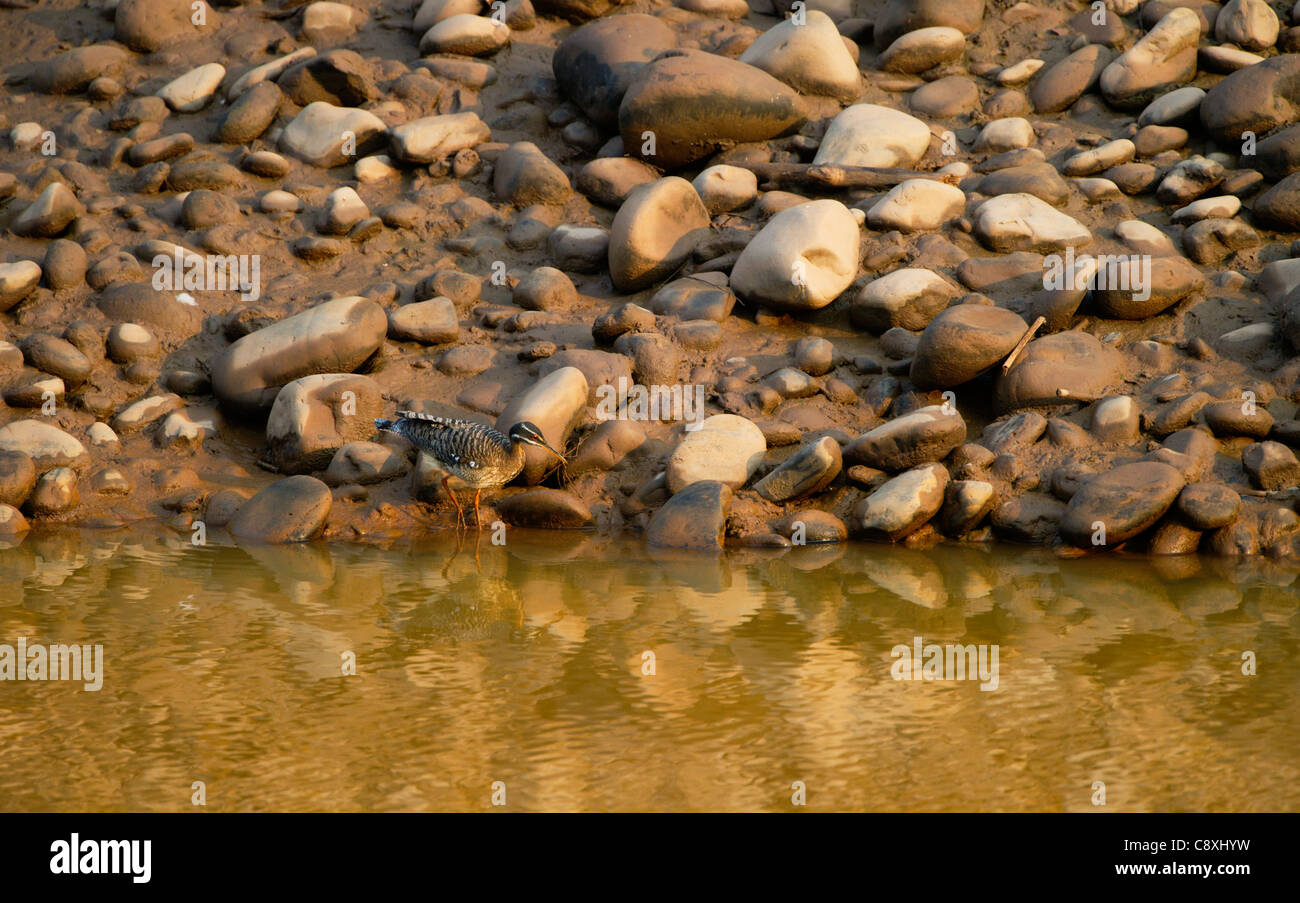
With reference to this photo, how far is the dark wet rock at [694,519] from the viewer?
719 cm

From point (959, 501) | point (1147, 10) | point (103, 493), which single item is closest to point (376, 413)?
point (103, 493)

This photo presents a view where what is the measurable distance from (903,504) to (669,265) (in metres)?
2.90

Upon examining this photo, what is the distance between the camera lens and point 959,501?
7.21m

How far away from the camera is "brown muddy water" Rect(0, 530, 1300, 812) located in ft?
12.9

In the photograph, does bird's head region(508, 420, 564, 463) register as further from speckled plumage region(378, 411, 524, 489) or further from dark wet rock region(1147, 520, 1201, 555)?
dark wet rock region(1147, 520, 1201, 555)

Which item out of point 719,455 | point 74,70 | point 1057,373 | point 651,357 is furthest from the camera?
point 74,70

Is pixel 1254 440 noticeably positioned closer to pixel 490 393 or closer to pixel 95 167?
pixel 490 393

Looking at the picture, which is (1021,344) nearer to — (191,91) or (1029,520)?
(1029,520)

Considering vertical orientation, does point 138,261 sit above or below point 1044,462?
above

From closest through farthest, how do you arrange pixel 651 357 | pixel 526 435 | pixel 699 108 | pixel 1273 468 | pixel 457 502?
1. pixel 1273 468
2. pixel 526 435
3. pixel 457 502
4. pixel 651 357
5. pixel 699 108

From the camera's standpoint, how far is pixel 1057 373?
783 centimetres

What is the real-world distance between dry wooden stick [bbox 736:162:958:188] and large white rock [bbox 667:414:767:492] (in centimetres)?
267

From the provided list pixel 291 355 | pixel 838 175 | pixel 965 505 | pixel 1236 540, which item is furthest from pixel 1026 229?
pixel 291 355

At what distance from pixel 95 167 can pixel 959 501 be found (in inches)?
298
